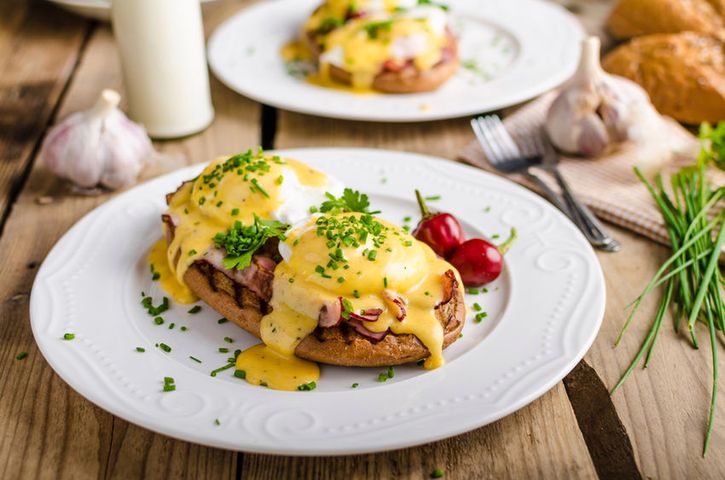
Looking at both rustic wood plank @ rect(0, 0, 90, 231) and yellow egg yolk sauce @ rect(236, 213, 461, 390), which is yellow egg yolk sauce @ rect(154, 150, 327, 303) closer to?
yellow egg yolk sauce @ rect(236, 213, 461, 390)

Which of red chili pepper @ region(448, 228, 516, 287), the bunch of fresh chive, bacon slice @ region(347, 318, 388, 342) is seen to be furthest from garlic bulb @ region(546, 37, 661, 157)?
bacon slice @ region(347, 318, 388, 342)

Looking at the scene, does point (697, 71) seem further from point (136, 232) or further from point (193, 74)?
point (136, 232)

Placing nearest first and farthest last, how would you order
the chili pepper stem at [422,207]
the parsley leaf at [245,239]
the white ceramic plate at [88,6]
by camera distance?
1. the parsley leaf at [245,239]
2. the chili pepper stem at [422,207]
3. the white ceramic plate at [88,6]

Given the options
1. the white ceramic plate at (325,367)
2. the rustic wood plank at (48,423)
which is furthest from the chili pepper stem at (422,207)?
the rustic wood plank at (48,423)

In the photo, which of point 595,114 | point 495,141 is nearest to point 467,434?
point 495,141

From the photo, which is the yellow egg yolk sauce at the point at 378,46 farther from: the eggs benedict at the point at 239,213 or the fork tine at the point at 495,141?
the eggs benedict at the point at 239,213

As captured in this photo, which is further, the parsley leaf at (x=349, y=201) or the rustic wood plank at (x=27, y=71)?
the rustic wood plank at (x=27, y=71)

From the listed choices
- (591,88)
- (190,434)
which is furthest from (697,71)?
(190,434)
